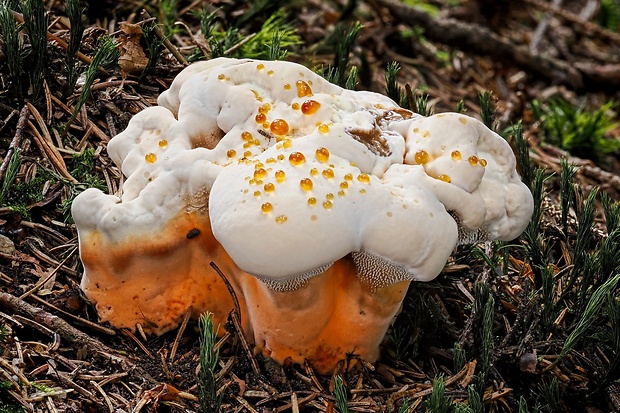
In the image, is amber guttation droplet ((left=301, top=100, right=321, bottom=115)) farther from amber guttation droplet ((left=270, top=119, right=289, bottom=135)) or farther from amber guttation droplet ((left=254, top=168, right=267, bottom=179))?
amber guttation droplet ((left=254, top=168, right=267, bottom=179))

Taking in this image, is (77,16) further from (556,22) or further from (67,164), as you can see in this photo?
(556,22)

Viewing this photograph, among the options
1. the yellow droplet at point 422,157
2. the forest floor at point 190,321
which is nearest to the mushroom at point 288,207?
the yellow droplet at point 422,157

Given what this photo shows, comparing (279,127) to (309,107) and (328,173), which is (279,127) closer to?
(309,107)

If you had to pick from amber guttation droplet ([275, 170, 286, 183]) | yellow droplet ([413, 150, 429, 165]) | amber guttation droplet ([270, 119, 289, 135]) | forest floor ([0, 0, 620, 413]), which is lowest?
forest floor ([0, 0, 620, 413])

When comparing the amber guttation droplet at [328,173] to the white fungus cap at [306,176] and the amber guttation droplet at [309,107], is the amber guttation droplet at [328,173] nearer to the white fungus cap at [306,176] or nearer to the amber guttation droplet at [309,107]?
the white fungus cap at [306,176]

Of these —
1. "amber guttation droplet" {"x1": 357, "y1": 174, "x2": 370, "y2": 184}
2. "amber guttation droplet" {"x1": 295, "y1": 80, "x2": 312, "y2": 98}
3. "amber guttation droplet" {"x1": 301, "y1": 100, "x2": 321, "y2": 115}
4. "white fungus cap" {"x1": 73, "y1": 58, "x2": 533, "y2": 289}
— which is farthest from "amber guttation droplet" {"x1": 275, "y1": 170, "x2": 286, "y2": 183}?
"amber guttation droplet" {"x1": 295, "y1": 80, "x2": 312, "y2": 98}

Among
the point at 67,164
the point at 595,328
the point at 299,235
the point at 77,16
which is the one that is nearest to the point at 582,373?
the point at 595,328
